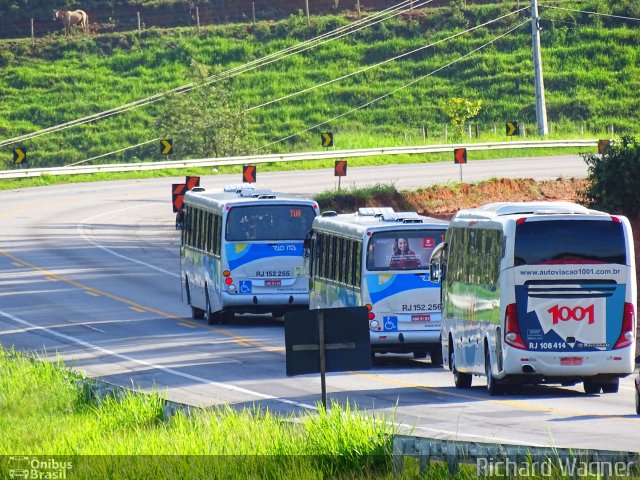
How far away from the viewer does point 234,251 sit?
3362 cm

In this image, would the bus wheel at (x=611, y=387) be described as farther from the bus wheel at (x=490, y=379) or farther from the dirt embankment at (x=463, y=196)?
the dirt embankment at (x=463, y=196)

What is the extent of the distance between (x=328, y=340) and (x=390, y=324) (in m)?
11.0

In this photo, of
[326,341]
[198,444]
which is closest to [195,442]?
[198,444]

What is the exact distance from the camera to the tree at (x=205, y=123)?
7875cm

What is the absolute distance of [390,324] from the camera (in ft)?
86.6

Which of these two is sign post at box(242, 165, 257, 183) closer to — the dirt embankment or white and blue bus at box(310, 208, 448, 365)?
the dirt embankment

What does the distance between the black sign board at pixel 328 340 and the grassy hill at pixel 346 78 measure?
217ft

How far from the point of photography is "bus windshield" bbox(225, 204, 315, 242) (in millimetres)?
33750

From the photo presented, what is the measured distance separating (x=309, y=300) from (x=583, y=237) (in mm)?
11282

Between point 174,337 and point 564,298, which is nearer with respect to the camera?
point 564,298

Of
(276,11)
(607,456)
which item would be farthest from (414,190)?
(276,11)

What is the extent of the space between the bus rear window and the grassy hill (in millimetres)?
60844

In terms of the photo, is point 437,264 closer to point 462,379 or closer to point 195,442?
point 462,379

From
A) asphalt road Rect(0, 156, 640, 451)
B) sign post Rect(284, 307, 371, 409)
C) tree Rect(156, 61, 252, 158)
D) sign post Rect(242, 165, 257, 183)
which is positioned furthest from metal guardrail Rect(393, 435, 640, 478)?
tree Rect(156, 61, 252, 158)
